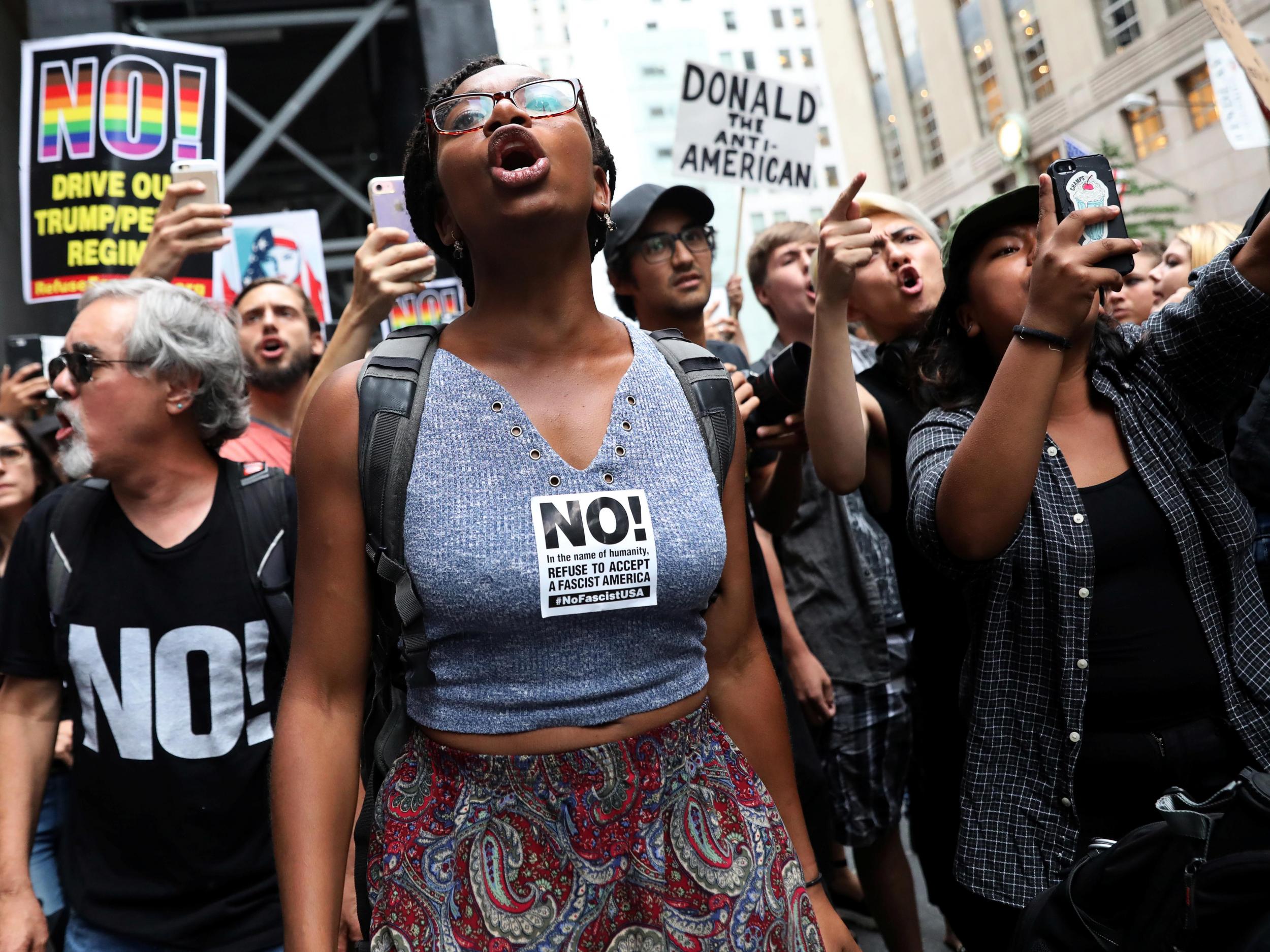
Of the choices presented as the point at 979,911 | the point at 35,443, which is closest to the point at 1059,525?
the point at 979,911

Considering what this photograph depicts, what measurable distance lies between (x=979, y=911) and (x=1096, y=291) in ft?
3.85

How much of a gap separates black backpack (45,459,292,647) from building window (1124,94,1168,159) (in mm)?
26336

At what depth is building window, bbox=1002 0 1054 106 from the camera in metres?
28.9

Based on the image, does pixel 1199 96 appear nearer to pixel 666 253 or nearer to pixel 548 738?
pixel 666 253

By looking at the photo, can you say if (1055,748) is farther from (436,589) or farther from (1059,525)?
(436,589)

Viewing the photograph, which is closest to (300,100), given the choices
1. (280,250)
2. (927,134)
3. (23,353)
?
(280,250)

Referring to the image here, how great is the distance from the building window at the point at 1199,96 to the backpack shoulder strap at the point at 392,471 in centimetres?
2513

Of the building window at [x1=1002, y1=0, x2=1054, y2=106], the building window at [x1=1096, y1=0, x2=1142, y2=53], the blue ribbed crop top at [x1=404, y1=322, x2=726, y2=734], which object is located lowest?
the blue ribbed crop top at [x1=404, y1=322, x2=726, y2=734]

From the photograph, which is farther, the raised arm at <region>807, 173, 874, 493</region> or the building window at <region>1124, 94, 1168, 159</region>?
the building window at <region>1124, 94, 1168, 159</region>

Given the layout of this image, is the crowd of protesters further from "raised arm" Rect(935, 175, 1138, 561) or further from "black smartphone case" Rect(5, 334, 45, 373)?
"black smartphone case" Rect(5, 334, 45, 373)

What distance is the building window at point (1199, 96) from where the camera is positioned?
22.8m

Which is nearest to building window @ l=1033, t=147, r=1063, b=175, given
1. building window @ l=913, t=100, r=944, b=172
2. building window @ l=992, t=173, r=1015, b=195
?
building window @ l=992, t=173, r=1015, b=195

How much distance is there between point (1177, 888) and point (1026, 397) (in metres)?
0.76

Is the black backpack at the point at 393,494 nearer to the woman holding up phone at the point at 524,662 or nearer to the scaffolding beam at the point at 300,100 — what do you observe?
the woman holding up phone at the point at 524,662
